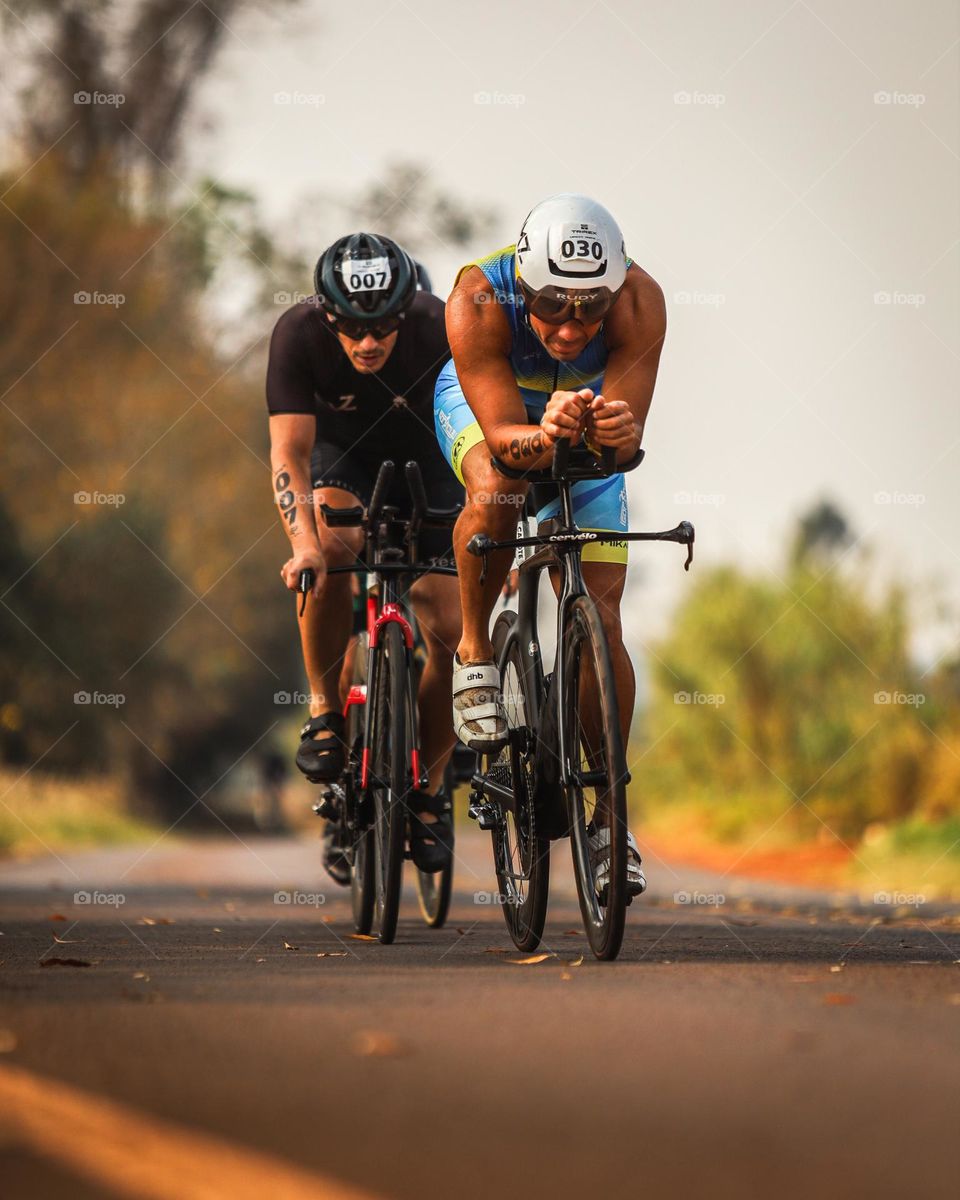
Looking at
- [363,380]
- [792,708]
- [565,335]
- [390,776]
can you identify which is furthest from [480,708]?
[792,708]

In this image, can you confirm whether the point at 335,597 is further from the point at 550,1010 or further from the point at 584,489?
the point at 550,1010

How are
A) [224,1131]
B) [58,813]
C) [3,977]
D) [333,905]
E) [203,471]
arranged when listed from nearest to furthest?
[224,1131], [3,977], [333,905], [58,813], [203,471]

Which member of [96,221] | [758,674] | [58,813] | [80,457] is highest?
[96,221]

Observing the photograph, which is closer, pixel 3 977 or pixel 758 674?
pixel 3 977

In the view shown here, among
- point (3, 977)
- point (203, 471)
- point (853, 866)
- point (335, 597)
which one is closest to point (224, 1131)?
point (3, 977)

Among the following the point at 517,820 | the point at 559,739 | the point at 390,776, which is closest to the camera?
the point at 559,739

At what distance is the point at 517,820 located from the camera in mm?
5605

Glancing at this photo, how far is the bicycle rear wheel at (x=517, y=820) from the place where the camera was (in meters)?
5.39

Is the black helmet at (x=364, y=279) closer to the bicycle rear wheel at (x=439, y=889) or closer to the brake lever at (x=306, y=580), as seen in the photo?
the brake lever at (x=306, y=580)

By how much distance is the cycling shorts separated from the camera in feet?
17.8

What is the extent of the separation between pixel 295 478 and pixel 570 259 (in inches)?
68.2

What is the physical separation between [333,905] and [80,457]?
931 inches

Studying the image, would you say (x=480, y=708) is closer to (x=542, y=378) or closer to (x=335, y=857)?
(x=542, y=378)

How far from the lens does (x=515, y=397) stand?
532cm
